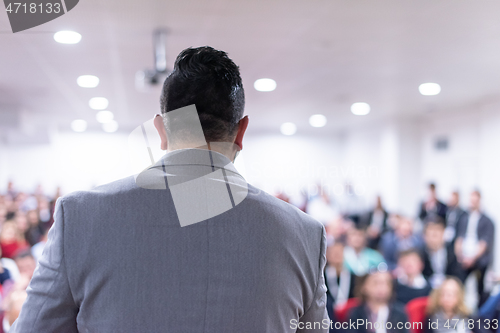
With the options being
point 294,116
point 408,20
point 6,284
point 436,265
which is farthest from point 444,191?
point 6,284

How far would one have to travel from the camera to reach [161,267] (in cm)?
65

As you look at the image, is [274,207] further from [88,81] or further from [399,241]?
[88,81]

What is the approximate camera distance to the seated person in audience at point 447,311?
265 centimetres

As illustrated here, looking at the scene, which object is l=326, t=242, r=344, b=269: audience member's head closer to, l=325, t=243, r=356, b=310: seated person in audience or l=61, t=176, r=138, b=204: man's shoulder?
l=325, t=243, r=356, b=310: seated person in audience

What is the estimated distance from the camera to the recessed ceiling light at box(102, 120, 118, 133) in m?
9.14

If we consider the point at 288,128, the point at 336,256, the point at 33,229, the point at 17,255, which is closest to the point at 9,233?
the point at 33,229

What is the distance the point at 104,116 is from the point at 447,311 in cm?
684

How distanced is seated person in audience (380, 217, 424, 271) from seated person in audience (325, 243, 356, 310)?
0.99 m

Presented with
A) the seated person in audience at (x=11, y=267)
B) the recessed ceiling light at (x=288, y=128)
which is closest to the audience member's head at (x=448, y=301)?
the seated person in audience at (x=11, y=267)

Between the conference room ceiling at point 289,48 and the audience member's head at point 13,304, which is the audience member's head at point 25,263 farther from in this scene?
the conference room ceiling at point 289,48

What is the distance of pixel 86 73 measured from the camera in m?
4.61

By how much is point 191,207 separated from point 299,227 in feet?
0.59

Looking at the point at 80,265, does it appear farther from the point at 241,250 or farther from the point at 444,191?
the point at 444,191

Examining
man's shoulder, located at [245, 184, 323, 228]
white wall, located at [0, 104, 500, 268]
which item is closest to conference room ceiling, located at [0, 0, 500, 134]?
man's shoulder, located at [245, 184, 323, 228]
